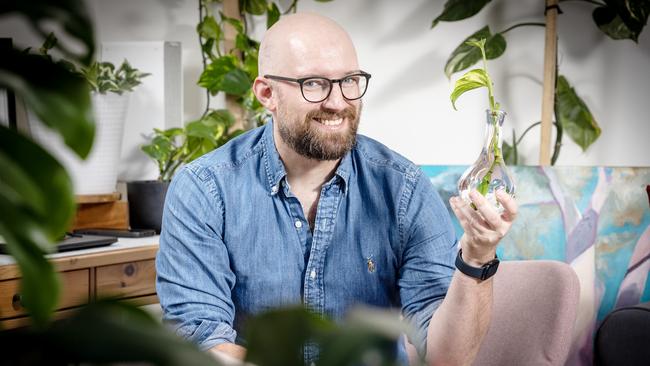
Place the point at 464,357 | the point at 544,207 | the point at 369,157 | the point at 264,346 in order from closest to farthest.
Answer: the point at 264,346 < the point at 464,357 < the point at 369,157 < the point at 544,207

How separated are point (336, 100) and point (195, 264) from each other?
424mm

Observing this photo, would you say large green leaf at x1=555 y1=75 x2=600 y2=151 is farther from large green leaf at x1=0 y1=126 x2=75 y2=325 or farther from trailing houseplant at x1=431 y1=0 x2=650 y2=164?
large green leaf at x1=0 y1=126 x2=75 y2=325

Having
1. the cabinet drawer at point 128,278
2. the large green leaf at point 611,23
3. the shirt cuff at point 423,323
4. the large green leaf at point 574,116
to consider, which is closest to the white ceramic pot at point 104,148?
the cabinet drawer at point 128,278

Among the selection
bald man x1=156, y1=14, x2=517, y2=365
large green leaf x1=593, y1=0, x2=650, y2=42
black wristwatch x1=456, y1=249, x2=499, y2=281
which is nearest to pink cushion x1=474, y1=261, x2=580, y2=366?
bald man x1=156, y1=14, x2=517, y2=365

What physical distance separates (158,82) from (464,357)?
161cm

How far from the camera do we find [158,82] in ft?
8.45

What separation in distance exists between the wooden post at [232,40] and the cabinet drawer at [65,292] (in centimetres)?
92

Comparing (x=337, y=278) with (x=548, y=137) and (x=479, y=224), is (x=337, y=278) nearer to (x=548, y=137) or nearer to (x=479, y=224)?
(x=479, y=224)

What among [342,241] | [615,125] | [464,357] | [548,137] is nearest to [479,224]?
[464,357]

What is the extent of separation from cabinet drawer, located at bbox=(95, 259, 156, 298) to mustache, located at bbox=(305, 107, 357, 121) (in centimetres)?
72

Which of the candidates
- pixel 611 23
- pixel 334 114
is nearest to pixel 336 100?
pixel 334 114

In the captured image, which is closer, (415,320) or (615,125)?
(415,320)

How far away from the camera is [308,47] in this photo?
1.55 meters

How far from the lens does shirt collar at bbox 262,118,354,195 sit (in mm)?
1551
